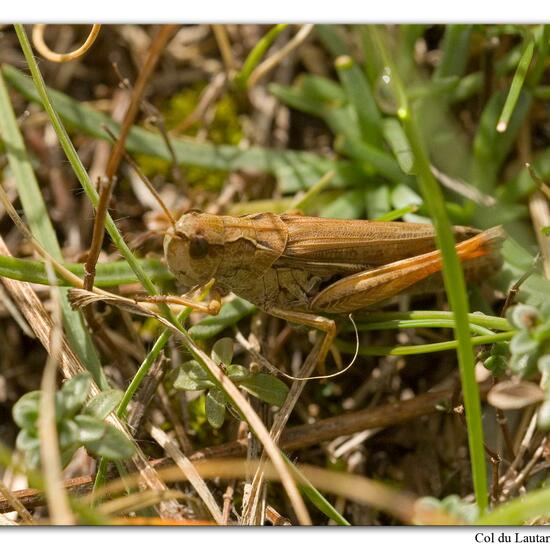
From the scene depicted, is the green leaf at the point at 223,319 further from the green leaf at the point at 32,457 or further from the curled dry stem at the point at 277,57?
the curled dry stem at the point at 277,57

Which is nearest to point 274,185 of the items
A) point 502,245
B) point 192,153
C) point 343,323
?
point 192,153

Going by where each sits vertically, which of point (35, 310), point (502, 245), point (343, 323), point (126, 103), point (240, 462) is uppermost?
point (126, 103)

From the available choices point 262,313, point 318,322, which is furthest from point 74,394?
point 262,313

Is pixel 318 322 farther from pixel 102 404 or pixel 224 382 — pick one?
pixel 102 404

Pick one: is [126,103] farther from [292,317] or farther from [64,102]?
[292,317]

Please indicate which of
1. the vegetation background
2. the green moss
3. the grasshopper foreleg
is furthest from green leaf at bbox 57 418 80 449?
the green moss

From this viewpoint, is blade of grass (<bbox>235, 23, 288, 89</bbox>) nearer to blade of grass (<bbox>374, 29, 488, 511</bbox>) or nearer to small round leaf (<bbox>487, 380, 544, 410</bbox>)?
blade of grass (<bbox>374, 29, 488, 511</bbox>)

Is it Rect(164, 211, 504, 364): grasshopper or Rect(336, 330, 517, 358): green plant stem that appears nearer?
Rect(336, 330, 517, 358): green plant stem
